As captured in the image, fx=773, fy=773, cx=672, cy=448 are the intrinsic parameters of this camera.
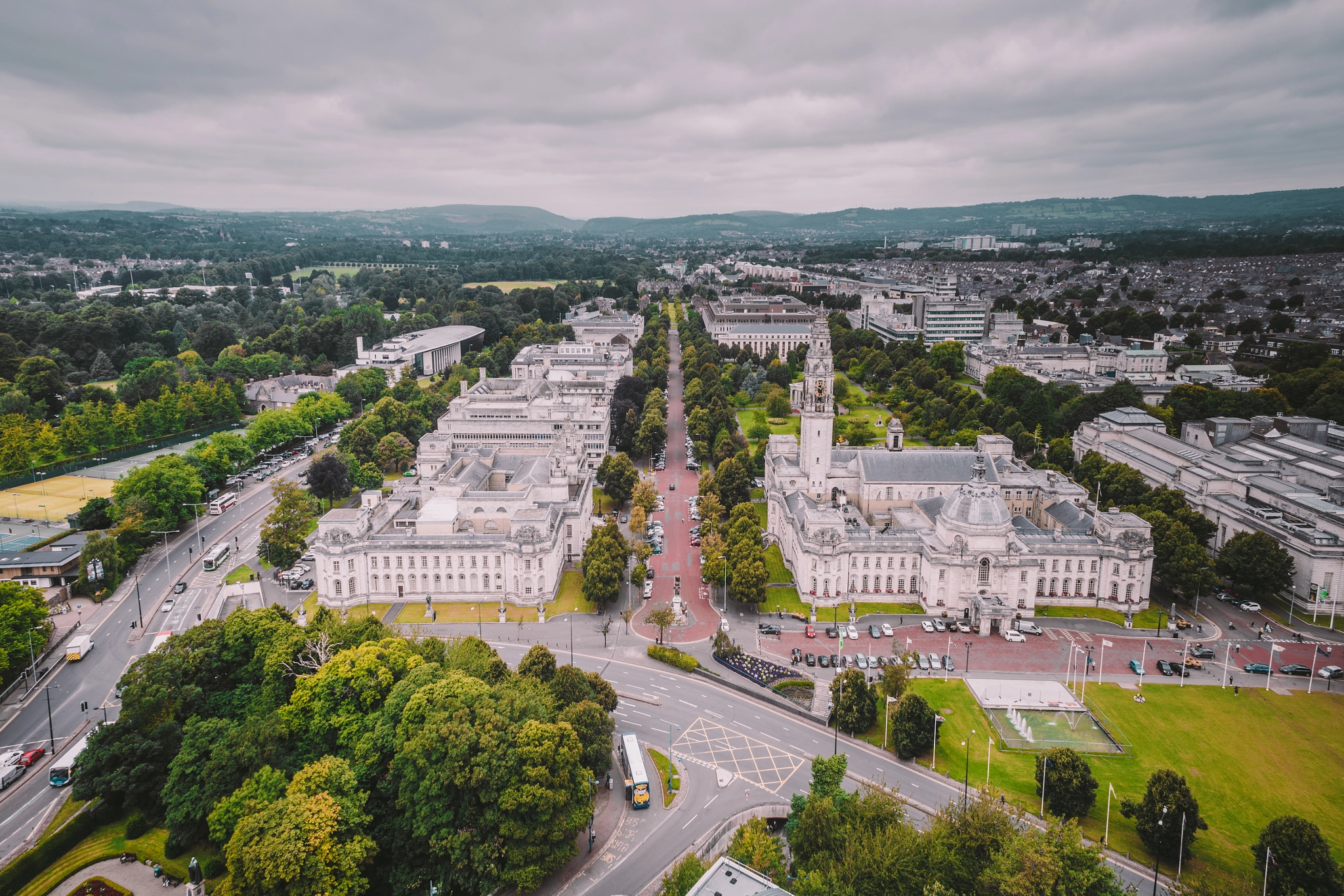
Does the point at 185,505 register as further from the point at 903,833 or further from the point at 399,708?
the point at 903,833

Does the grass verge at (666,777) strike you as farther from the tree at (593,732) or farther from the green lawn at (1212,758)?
the green lawn at (1212,758)

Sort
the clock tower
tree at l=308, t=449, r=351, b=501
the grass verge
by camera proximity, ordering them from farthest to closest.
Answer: tree at l=308, t=449, r=351, b=501, the clock tower, the grass verge

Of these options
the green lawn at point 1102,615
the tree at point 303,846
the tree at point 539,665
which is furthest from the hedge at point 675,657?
the green lawn at point 1102,615

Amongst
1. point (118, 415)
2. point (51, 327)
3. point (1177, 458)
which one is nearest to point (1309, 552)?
point (1177, 458)

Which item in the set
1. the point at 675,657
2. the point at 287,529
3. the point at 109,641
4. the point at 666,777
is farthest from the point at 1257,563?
the point at 109,641

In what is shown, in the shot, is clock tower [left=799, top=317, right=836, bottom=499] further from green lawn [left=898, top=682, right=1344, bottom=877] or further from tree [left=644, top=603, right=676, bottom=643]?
green lawn [left=898, top=682, right=1344, bottom=877]

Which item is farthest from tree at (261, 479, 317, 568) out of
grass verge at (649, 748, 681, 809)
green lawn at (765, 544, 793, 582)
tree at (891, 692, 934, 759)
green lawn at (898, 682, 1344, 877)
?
tree at (891, 692, 934, 759)
